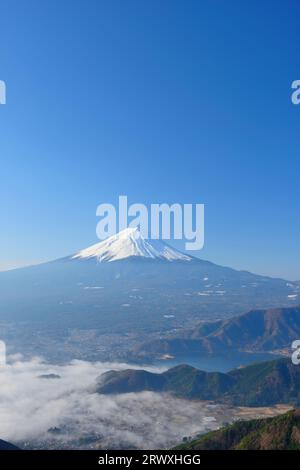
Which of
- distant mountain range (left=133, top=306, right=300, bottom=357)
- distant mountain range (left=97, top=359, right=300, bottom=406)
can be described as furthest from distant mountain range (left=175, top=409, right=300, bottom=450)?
distant mountain range (left=133, top=306, right=300, bottom=357)

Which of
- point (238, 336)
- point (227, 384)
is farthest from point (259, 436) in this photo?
point (238, 336)

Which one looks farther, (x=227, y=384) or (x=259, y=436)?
(x=227, y=384)

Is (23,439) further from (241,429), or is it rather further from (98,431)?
A: (241,429)

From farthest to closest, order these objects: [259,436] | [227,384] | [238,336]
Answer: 1. [238,336]
2. [227,384]
3. [259,436]

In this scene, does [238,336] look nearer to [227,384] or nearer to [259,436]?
[227,384]

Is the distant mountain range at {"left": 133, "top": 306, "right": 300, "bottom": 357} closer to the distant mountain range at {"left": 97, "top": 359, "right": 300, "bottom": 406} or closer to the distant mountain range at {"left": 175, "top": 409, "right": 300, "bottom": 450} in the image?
the distant mountain range at {"left": 97, "top": 359, "right": 300, "bottom": 406}

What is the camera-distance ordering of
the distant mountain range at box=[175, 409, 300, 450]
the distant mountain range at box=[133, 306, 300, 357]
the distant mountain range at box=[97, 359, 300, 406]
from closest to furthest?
the distant mountain range at box=[175, 409, 300, 450]
the distant mountain range at box=[97, 359, 300, 406]
the distant mountain range at box=[133, 306, 300, 357]

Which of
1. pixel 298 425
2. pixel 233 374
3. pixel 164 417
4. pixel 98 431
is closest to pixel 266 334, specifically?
pixel 233 374
